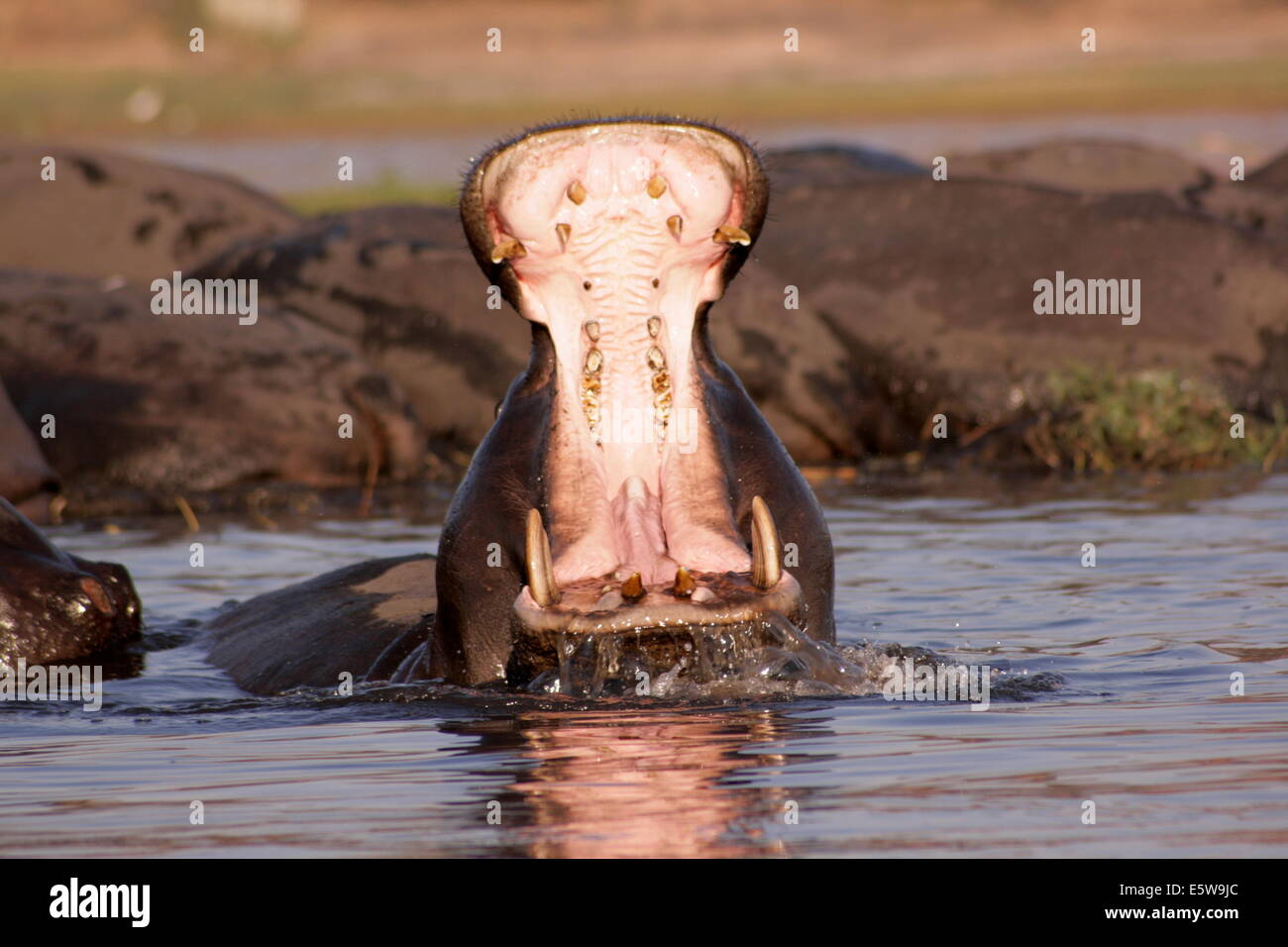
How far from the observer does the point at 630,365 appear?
5.77 meters

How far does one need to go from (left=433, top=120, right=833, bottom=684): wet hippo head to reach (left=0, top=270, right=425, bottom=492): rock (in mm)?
6557

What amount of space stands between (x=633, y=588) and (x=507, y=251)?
855 millimetres

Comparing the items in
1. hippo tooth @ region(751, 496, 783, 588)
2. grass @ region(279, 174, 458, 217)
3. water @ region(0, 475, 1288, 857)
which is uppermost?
grass @ region(279, 174, 458, 217)

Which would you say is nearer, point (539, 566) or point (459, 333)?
point (539, 566)

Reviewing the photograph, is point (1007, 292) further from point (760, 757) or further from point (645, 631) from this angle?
point (760, 757)

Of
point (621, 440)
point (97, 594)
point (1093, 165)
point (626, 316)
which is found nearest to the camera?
point (626, 316)

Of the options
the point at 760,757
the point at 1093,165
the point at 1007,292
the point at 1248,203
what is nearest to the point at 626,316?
the point at 760,757

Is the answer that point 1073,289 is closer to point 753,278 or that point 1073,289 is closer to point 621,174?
point 753,278

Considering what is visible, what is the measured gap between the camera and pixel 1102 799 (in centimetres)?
496

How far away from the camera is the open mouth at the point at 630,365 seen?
5.55m

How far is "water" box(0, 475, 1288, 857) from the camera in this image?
4707 mm

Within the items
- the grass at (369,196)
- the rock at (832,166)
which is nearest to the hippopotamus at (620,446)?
the rock at (832,166)

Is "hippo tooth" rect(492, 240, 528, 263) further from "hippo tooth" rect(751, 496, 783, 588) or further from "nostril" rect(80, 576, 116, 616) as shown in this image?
"nostril" rect(80, 576, 116, 616)

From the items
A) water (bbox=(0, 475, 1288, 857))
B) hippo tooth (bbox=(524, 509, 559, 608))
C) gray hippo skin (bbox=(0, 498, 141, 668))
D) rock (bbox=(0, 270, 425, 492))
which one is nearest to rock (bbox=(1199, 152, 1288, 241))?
rock (bbox=(0, 270, 425, 492))
